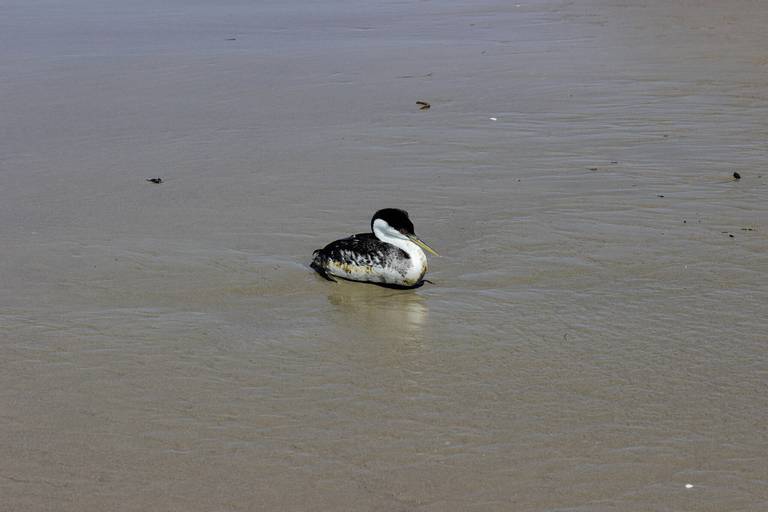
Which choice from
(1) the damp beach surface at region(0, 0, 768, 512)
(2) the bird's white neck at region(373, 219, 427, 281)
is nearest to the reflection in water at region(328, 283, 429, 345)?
(1) the damp beach surface at region(0, 0, 768, 512)

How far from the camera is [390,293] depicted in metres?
6.98

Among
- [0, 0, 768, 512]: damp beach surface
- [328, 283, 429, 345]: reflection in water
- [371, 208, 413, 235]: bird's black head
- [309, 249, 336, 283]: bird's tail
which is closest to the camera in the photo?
[0, 0, 768, 512]: damp beach surface

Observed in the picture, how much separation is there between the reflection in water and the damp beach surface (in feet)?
0.09

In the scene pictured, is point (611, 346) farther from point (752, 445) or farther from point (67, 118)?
point (67, 118)

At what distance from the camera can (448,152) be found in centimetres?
1016

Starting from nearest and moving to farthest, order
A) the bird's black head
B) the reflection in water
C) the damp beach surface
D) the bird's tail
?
the damp beach surface → the reflection in water → the bird's black head → the bird's tail

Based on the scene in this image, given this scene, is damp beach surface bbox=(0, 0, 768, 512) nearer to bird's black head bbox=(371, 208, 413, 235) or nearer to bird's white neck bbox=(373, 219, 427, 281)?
bird's white neck bbox=(373, 219, 427, 281)

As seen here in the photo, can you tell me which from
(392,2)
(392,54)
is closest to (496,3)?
(392,2)

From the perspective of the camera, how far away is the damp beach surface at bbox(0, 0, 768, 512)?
451 cm

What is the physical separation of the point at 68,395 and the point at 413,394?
1769 mm

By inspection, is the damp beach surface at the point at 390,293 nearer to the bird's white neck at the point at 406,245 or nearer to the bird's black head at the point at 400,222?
the bird's white neck at the point at 406,245

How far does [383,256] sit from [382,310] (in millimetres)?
411

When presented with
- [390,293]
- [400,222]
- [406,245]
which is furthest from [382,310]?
[400,222]

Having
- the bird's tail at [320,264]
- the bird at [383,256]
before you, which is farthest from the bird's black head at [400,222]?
the bird's tail at [320,264]
